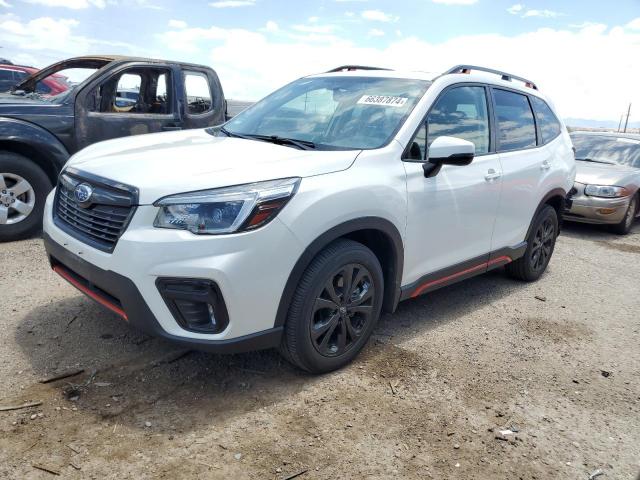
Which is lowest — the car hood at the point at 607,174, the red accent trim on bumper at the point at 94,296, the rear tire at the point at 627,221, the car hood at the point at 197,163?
the rear tire at the point at 627,221

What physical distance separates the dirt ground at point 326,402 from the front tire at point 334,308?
0.60ft

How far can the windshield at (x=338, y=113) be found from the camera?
3344 millimetres

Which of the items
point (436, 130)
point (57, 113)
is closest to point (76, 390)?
point (436, 130)

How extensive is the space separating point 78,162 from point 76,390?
133 cm

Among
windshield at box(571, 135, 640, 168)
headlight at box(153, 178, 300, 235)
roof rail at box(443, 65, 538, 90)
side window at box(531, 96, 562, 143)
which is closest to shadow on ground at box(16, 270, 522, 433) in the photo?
headlight at box(153, 178, 300, 235)

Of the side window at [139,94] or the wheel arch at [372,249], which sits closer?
the wheel arch at [372,249]

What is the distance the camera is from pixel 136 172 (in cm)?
273

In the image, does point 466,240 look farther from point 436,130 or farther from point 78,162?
point 78,162

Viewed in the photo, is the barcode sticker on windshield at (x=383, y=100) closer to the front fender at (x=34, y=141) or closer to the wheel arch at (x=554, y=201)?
the wheel arch at (x=554, y=201)

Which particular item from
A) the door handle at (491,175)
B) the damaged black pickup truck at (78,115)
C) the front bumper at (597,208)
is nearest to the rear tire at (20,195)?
the damaged black pickup truck at (78,115)

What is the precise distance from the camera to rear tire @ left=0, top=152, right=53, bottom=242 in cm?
A: 506

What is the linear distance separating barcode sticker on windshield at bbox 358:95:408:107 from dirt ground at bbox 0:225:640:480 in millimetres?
1606

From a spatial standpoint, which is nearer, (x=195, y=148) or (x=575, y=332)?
(x=195, y=148)

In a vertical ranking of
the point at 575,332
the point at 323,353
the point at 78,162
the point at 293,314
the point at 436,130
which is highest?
the point at 436,130
